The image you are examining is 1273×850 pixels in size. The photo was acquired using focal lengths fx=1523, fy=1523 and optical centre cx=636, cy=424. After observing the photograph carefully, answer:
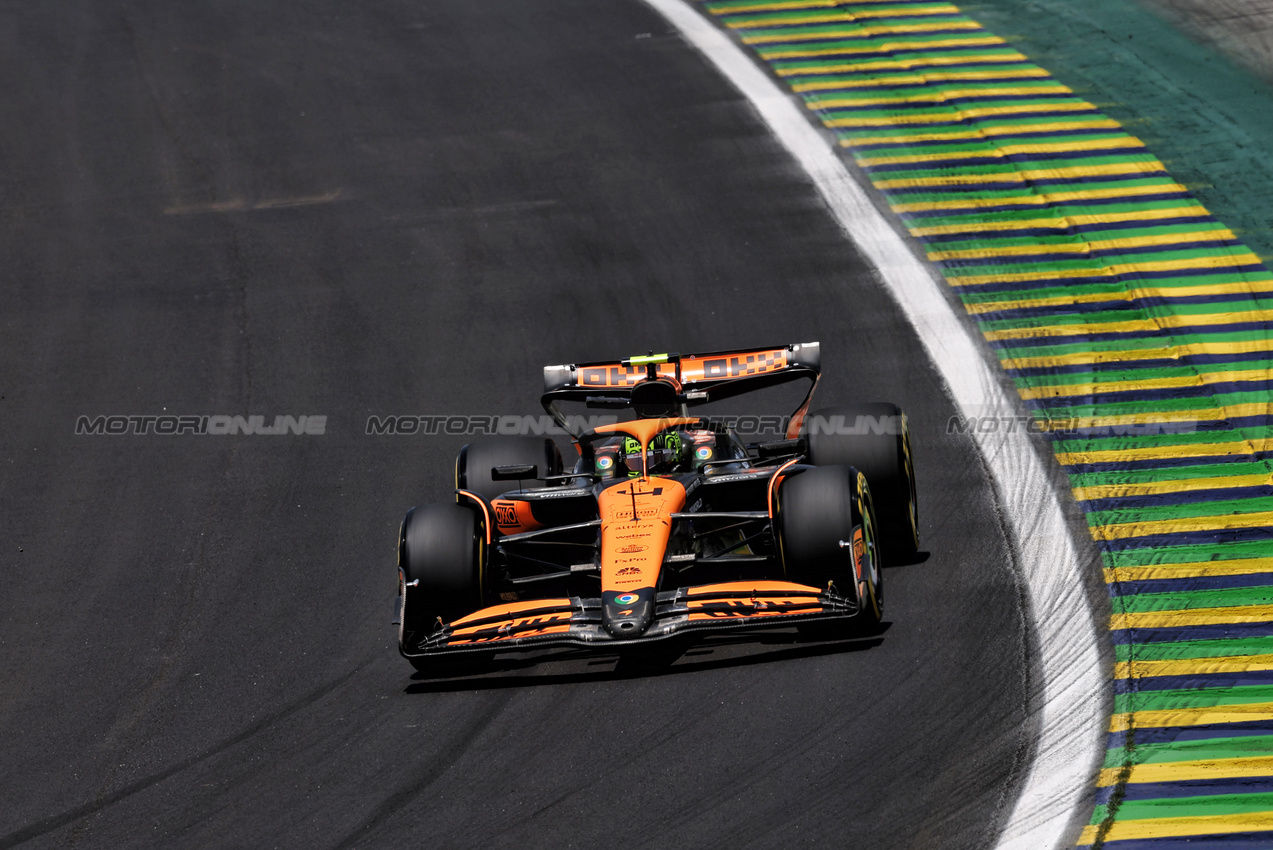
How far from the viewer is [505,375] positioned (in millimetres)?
13984

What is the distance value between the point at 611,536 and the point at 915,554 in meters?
2.44

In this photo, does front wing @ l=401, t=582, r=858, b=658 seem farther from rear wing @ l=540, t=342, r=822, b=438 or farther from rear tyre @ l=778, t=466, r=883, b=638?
rear wing @ l=540, t=342, r=822, b=438

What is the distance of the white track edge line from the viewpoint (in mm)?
7883

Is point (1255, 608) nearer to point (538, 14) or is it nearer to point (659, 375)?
point (659, 375)

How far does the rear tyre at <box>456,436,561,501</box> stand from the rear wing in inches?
14.3

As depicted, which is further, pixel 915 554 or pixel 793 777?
pixel 915 554

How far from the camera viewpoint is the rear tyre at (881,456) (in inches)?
400

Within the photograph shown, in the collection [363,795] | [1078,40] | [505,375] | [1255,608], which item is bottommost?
[363,795]

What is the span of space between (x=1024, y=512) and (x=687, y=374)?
8.66ft

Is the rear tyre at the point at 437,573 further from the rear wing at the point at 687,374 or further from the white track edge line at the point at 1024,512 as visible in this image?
the white track edge line at the point at 1024,512

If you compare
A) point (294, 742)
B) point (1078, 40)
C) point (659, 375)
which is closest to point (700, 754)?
point (294, 742)

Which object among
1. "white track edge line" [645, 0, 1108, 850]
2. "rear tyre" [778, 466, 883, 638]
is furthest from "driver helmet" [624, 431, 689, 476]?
"white track edge line" [645, 0, 1108, 850]

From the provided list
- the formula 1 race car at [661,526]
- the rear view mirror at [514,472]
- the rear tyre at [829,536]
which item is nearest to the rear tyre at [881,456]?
the formula 1 race car at [661,526]

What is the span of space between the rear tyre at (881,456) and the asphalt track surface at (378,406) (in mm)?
307
